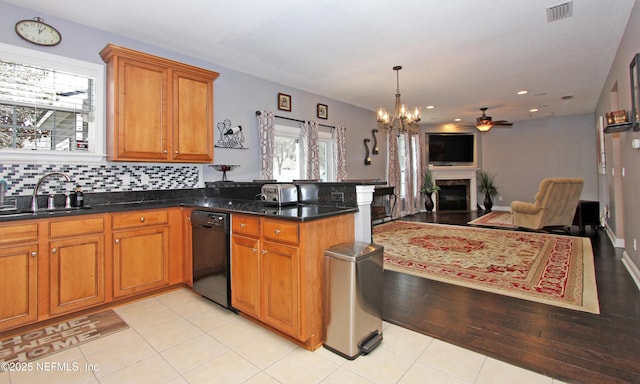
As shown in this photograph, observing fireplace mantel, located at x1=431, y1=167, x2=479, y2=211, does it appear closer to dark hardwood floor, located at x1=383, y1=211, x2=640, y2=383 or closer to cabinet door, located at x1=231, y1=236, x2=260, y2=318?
dark hardwood floor, located at x1=383, y1=211, x2=640, y2=383

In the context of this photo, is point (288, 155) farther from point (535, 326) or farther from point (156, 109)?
point (535, 326)

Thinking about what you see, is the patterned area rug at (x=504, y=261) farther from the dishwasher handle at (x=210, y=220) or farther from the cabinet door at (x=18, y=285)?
the cabinet door at (x=18, y=285)

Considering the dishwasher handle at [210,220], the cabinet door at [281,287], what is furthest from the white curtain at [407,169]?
the cabinet door at [281,287]

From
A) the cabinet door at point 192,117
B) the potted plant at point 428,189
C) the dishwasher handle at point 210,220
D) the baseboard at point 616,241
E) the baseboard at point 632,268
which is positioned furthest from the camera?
the potted plant at point 428,189

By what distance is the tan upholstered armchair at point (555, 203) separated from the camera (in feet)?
17.8

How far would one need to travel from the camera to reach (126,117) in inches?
119

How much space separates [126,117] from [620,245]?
22.3 feet

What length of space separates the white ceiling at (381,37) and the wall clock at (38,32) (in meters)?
0.14

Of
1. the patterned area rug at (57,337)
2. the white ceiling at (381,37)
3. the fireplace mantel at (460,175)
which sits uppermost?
the white ceiling at (381,37)

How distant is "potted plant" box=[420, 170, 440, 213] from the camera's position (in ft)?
29.2

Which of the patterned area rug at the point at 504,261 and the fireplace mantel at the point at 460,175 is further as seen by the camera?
the fireplace mantel at the point at 460,175

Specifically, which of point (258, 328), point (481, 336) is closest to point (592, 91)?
point (481, 336)

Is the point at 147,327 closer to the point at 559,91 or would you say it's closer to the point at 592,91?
the point at 559,91

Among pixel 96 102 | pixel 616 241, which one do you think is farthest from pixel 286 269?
pixel 616 241
